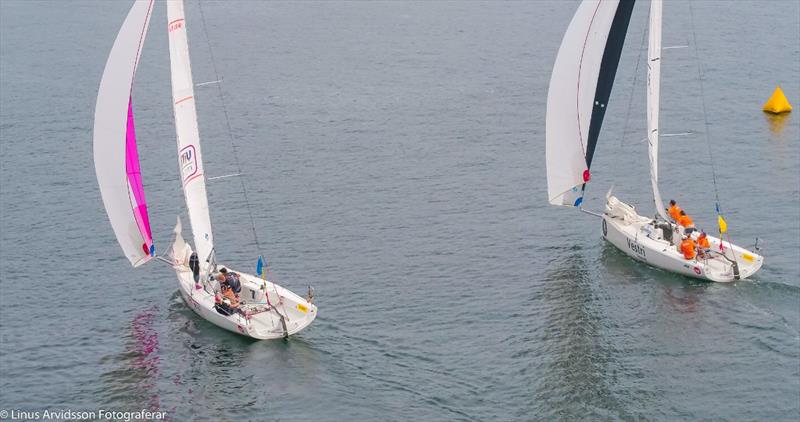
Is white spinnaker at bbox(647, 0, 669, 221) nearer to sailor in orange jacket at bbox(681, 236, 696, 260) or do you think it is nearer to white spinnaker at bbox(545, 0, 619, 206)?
white spinnaker at bbox(545, 0, 619, 206)

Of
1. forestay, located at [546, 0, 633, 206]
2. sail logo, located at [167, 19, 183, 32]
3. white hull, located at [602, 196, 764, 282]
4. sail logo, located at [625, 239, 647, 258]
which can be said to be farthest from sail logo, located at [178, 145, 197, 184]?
sail logo, located at [625, 239, 647, 258]

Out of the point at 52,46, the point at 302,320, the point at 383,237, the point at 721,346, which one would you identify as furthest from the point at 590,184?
the point at 52,46

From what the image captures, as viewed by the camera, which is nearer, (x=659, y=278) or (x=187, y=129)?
(x=187, y=129)

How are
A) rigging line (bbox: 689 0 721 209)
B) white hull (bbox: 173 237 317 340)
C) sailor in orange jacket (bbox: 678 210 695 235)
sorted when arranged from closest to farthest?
white hull (bbox: 173 237 317 340)
sailor in orange jacket (bbox: 678 210 695 235)
rigging line (bbox: 689 0 721 209)

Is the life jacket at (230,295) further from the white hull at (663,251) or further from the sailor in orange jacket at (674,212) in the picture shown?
the sailor in orange jacket at (674,212)

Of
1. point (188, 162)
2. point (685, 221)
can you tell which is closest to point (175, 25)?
point (188, 162)

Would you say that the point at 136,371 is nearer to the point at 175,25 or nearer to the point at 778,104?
the point at 175,25
